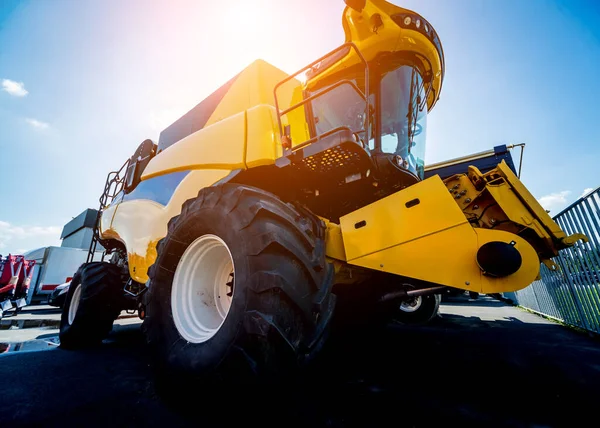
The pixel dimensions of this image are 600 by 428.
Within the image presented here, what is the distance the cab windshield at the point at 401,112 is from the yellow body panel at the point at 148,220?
146 cm

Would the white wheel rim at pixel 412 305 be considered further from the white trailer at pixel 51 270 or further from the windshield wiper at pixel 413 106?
the white trailer at pixel 51 270

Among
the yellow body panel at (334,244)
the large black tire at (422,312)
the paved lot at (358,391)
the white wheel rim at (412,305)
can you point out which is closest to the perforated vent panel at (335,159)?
the yellow body panel at (334,244)

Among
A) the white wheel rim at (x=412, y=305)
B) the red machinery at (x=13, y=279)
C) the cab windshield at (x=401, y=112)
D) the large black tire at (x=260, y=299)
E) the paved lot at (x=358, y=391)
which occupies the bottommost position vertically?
the paved lot at (x=358, y=391)

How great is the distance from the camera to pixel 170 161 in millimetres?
3182

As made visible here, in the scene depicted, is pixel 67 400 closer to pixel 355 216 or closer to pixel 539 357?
pixel 355 216

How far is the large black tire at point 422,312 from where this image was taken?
516 cm

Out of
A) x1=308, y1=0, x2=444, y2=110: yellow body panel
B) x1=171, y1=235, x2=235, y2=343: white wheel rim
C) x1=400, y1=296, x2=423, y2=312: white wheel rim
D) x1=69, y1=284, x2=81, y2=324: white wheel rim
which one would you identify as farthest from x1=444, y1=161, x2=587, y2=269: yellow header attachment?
x1=69, y1=284, x2=81, y2=324: white wheel rim

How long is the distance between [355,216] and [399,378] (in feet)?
4.68

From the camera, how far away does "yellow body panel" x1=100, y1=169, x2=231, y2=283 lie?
2682 mm

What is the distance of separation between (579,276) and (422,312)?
242 cm

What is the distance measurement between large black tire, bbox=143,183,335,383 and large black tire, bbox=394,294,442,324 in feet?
14.0

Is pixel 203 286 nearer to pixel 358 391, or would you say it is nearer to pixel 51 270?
pixel 358 391

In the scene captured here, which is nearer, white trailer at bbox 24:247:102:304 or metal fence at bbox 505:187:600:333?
metal fence at bbox 505:187:600:333

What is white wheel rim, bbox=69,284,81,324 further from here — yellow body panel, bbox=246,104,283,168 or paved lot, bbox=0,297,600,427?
yellow body panel, bbox=246,104,283,168
